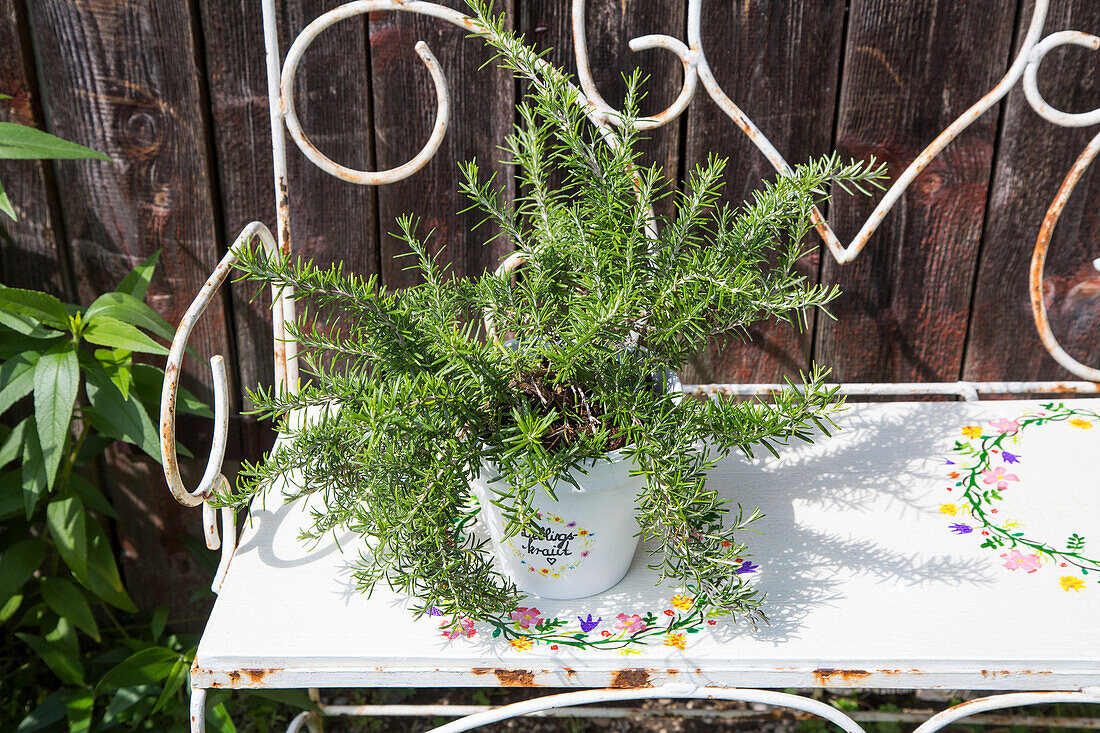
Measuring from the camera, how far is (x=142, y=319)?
1055 mm

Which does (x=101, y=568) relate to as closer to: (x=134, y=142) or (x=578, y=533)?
(x=134, y=142)

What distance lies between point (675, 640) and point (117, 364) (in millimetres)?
754

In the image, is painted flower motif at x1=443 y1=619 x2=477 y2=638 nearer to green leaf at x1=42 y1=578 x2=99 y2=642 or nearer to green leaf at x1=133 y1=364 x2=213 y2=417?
green leaf at x1=133 y1=364 x2=213 y2=417

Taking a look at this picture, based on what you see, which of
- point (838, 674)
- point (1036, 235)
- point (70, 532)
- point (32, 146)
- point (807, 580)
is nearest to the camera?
point (838, 674)

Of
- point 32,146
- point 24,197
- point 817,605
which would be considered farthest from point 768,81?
point 24,197

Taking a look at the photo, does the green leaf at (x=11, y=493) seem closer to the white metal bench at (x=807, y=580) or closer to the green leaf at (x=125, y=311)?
the green leaf at (x=125, y=311)

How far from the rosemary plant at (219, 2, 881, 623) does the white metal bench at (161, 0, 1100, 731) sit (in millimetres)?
54

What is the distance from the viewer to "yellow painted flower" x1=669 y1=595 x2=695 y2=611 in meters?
0.81

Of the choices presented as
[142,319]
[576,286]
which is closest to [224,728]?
[142,319]

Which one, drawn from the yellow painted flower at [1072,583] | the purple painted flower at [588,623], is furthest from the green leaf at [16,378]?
the yellow painted flower at [1072,583]

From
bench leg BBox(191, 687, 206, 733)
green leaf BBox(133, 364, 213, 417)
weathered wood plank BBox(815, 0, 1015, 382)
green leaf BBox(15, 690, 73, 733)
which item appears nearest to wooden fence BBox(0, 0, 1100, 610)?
weathered wood plank BBox(815, 0, 1015, 382)

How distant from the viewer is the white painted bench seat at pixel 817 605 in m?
0.76

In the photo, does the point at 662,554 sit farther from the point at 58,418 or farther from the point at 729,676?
the point at 58,418

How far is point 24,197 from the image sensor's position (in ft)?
3.85
